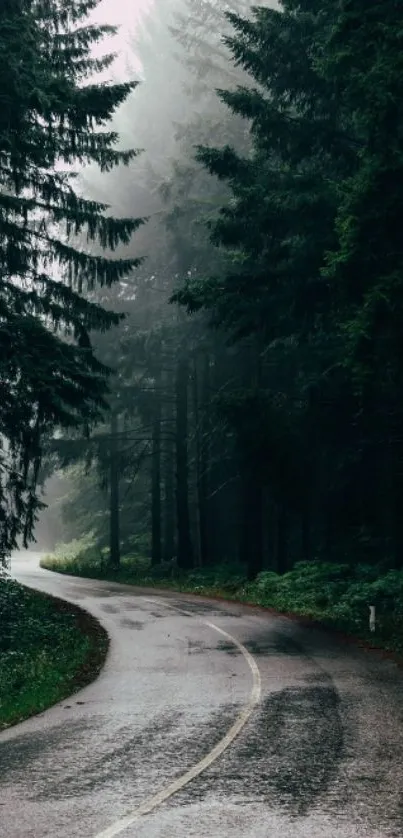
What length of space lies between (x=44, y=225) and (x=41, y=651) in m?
9.59

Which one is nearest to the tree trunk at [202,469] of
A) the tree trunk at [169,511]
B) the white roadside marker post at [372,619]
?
the tree trunk at [169,511]

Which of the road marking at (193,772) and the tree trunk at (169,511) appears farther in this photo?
the tree trunk at (169,511)

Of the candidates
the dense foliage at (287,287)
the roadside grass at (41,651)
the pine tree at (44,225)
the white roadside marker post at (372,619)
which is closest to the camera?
the roadside grass at (41,651)

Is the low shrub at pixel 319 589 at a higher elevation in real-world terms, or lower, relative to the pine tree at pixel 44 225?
lower

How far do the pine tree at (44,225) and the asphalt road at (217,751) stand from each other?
5.15 m

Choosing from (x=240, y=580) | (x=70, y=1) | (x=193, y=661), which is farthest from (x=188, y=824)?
(x=240, y=580)

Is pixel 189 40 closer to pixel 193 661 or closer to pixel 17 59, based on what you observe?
pixel 17 59

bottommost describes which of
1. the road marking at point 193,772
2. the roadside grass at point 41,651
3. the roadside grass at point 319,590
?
Result: the road marking at point 193,772

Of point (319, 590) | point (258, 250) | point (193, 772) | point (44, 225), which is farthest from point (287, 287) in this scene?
point (193, 772)

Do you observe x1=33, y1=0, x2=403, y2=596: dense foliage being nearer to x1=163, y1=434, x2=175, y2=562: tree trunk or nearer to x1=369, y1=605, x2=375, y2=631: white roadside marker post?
x1=163, y1=434, x2=175, y2=562: tree trunk

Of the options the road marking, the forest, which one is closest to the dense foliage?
the forest

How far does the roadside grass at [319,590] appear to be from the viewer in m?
19.2

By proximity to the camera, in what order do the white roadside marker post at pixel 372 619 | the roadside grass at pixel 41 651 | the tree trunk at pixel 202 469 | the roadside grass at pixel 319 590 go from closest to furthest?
the roadside grass at pixel 41 651, the white roadside marker post at pixel 372 619, the roadside grass at pixel 319 590, the tree trunk at pixel 202 469

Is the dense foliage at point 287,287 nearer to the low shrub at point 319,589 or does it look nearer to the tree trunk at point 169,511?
the tree trunk at point 169,511
